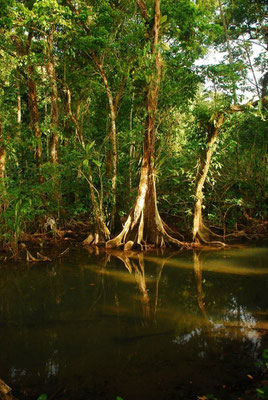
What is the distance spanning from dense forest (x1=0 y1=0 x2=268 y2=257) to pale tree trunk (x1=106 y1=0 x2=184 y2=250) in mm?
28

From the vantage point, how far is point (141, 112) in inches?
453

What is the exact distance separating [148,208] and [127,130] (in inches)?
117

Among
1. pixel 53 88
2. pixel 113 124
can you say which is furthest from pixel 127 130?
pixel 53 88

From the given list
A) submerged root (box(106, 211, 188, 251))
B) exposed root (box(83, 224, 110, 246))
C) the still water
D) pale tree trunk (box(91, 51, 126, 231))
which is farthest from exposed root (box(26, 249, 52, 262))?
pale tree trunk (box(91, 51, 126, 231))

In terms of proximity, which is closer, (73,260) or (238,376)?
(238,376)

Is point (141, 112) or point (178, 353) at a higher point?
point (141, 112)

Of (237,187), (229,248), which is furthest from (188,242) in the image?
(237,187)

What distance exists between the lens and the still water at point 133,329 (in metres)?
3.01

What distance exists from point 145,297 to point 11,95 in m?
8.81

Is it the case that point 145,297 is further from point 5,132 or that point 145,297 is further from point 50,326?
point 5,132

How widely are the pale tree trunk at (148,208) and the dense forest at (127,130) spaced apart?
3 cm

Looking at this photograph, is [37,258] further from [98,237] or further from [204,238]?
[204,238]

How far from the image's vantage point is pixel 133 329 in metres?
4.14

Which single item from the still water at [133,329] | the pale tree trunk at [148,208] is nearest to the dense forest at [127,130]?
the pale tree trunk at [148,208]
